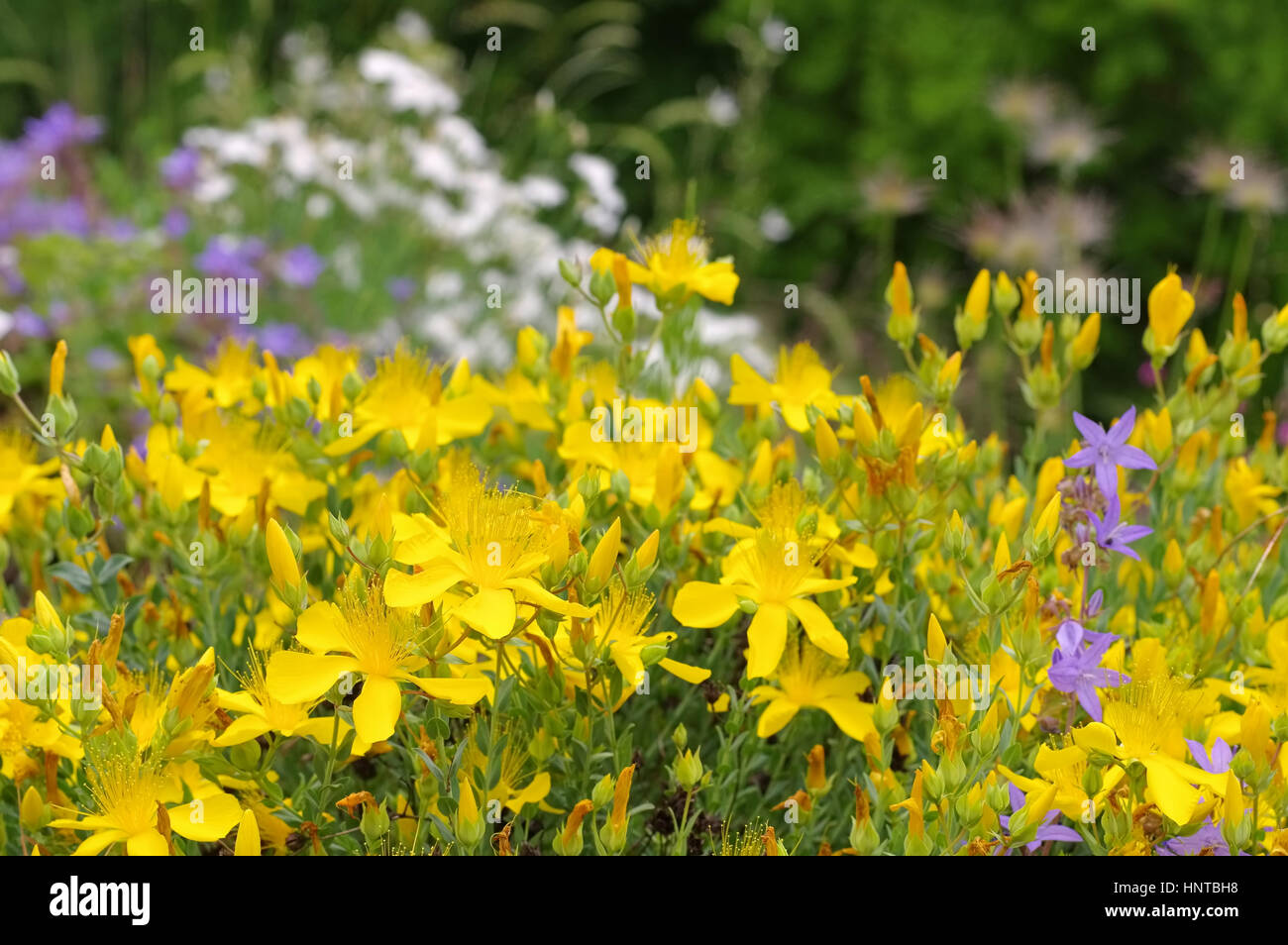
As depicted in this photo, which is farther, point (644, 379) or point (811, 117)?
point (811, 117)

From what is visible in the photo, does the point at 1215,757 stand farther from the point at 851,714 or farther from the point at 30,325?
the point at 30,325

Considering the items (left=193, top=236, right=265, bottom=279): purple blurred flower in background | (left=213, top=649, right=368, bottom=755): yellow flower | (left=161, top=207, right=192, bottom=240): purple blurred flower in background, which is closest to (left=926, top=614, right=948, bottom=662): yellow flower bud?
(left=213, top=649, right=368, bottom=755): yellow flower

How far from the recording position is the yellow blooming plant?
4.28 ft

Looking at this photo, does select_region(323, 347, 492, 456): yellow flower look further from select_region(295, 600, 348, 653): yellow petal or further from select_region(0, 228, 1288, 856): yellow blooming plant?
select_region(295, 600, 348, 653): yellow petal

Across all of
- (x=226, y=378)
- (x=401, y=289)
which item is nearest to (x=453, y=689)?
(x=226, y=378)

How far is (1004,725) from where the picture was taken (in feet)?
4.44

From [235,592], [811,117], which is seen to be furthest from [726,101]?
[235,592]

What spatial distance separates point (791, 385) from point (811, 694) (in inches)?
19.3

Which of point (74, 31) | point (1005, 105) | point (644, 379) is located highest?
point (74, 31)

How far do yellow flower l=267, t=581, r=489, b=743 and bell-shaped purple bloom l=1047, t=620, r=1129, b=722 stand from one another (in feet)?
1.92

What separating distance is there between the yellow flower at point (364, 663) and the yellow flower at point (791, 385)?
67 cm

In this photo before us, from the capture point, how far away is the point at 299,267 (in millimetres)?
4379
